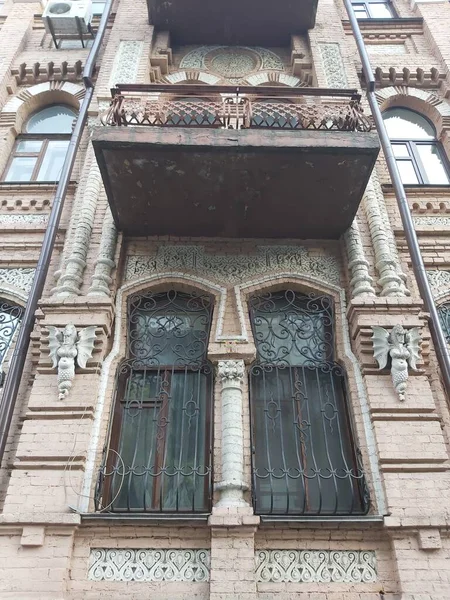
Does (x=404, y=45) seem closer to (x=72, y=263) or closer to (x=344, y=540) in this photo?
(x=72, y=263)

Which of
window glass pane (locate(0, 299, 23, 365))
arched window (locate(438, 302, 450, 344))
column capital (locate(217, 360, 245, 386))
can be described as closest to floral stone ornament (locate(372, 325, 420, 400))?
arched window (locate(438, 302, 450, 344))

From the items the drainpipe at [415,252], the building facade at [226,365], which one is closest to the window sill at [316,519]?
the building facade at [226,365]

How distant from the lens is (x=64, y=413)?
468 cm

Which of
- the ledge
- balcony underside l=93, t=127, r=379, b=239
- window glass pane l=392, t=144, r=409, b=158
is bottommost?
balcony underside l=93, t=127, r=379, b=239

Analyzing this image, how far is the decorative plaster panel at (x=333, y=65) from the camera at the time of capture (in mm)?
7684

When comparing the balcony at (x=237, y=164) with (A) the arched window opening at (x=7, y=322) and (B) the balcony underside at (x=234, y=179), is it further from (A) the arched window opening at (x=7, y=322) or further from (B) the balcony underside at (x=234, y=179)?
(A) the arched window opening at (x=7, y=322)

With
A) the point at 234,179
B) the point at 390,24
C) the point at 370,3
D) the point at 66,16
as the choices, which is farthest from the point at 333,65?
the point at 66,16

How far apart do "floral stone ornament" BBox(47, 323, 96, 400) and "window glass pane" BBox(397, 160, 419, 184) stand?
485 cm

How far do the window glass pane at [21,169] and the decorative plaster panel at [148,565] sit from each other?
5.20 metres

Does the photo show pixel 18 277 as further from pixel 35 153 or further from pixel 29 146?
pixel 29 146

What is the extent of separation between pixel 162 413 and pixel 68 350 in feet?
3.49

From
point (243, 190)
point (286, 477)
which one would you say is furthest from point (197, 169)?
point (286, 477)

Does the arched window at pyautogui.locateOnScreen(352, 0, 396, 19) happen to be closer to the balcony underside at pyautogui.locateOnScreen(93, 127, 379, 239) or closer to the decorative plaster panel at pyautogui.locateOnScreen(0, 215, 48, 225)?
the balcony underside at pyautogui.locateOnScreen(93, 127, 379, 239)

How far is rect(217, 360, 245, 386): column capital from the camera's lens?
4996mm
